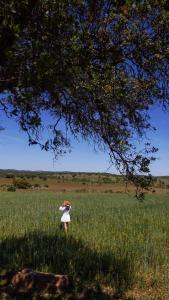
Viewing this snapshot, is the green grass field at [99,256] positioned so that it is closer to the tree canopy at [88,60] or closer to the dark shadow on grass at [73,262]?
the dark shadow on grass at [73,262]

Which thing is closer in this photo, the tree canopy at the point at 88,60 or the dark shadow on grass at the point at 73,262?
the tree canopy at the point at 88,60

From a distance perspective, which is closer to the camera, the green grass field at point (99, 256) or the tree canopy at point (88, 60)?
the tree canopy at point (88, 60)

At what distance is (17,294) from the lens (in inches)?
360

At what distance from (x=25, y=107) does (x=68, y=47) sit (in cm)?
198

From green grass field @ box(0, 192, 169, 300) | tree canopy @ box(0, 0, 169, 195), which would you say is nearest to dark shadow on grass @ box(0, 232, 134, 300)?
green grass field @ box(0, 192, 169, 300)

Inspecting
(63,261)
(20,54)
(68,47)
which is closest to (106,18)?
(68,47)

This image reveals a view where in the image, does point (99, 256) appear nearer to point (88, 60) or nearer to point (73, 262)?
point (73, 262)

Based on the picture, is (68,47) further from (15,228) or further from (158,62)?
(15,228)

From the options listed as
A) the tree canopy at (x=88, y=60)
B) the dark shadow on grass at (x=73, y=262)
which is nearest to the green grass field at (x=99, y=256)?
the dark shadow on grass at (x=73, y=262)

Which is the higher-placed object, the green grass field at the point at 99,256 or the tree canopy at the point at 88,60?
the tree canopy at the point at 88,60

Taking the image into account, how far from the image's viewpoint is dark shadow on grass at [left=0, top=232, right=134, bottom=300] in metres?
11.0

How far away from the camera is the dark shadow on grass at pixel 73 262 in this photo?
36.1 feet

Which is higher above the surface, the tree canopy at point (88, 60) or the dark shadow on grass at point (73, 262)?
the tree canopy at point (88, 60)

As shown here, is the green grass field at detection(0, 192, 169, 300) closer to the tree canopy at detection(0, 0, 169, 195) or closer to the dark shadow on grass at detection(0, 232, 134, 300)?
the dark shadow on grass at detection(0, 232, 134, 300)
